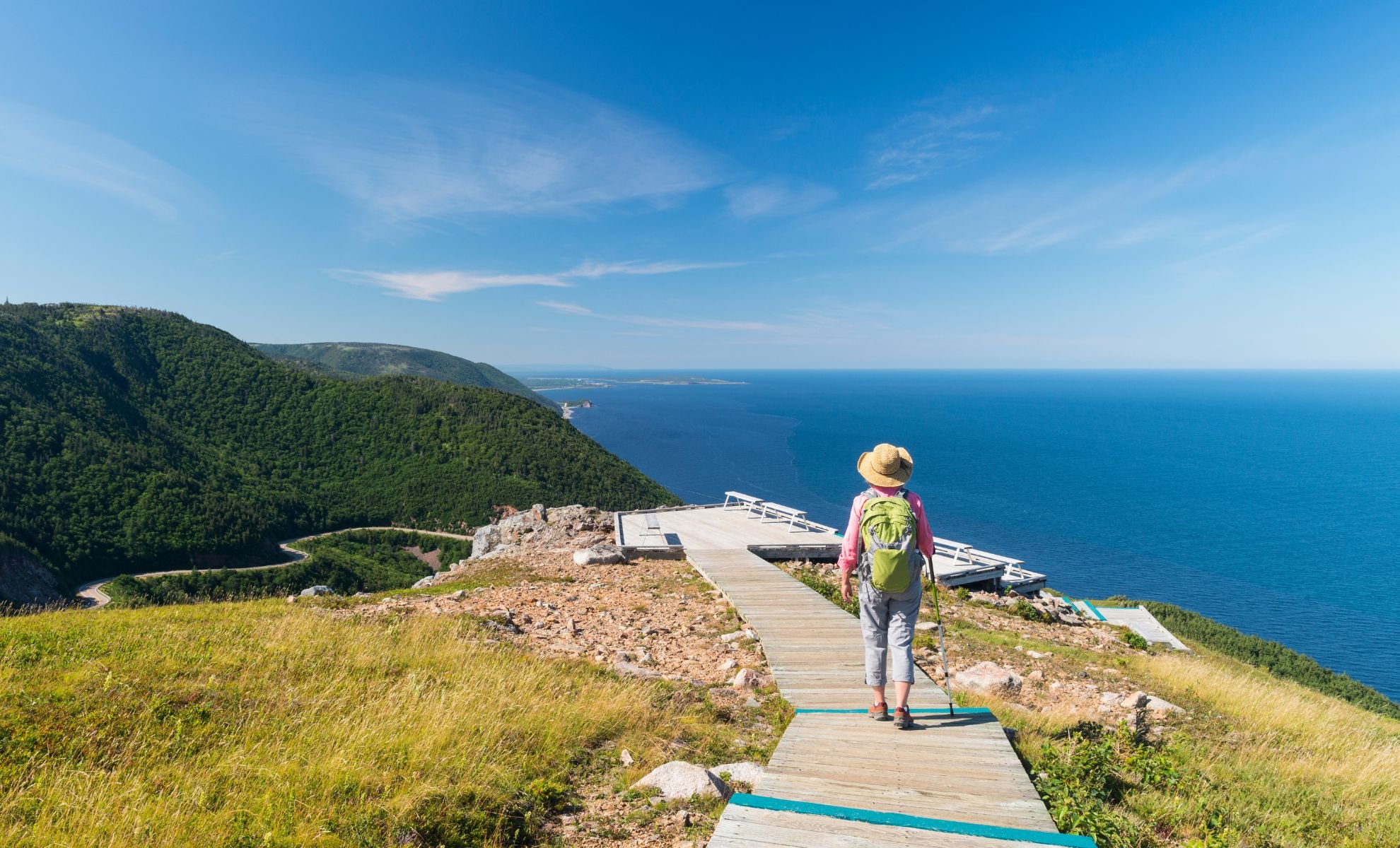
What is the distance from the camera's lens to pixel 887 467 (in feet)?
17.8

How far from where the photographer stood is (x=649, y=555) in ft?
51.9

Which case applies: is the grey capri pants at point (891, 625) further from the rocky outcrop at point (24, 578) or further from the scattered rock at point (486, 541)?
the rocky outcrop at point (24, 578)

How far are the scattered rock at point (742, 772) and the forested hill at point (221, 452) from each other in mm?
75520

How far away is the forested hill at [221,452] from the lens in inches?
2719

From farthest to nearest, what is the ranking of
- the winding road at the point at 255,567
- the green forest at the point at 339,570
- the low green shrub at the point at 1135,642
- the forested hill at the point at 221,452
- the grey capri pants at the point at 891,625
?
the forested hill at the point at 221,452, the green forest at the point at 339,570, the winding road at the point at 255,567, the low green shrub at the point at 1135,642, the grey capri pants at the point at 891,625

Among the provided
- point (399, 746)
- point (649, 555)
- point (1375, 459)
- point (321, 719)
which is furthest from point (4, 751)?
point (1375, 459)

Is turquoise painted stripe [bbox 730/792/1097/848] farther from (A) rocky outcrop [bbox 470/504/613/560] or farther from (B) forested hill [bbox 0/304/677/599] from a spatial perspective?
(B) forested hill [bbox 0/304/677/599]

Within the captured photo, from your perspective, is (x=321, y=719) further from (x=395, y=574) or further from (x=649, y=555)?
(x=395, y=574)

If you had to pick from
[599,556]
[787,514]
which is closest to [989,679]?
[599,556]

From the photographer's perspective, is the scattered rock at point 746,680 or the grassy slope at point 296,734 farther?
the scattered rock at point 746,680

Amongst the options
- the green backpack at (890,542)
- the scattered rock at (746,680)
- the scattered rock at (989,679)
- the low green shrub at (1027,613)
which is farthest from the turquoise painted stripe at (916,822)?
the low green shrub at (1027,613)

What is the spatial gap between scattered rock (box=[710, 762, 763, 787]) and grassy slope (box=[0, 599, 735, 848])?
0.48 meters

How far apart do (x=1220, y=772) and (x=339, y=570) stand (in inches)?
3060

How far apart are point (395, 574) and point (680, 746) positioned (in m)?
71.9
